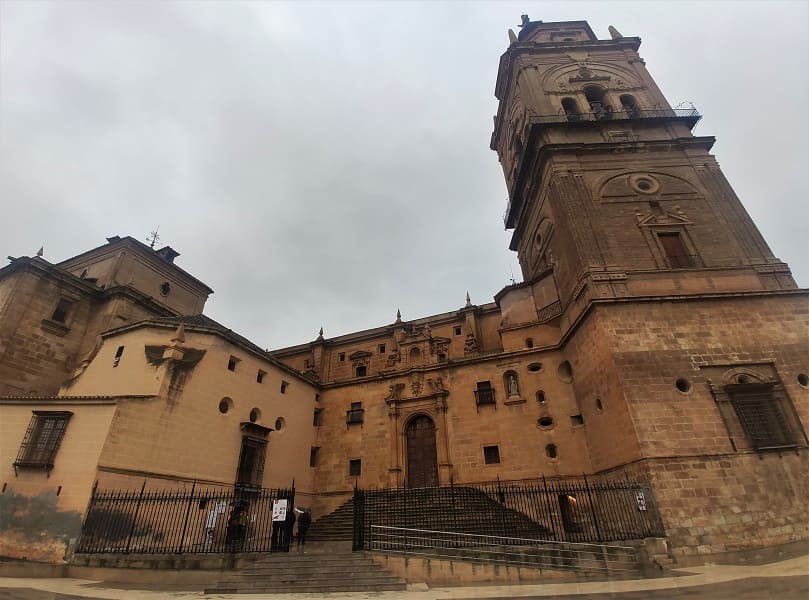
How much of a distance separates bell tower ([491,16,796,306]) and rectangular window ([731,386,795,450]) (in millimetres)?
4289

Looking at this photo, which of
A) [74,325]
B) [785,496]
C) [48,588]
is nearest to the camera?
[48,588]

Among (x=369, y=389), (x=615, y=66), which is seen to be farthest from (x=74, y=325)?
(x=615, y=66)

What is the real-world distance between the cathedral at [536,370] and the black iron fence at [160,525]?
49cm

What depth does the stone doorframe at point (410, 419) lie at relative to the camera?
20.8 metres

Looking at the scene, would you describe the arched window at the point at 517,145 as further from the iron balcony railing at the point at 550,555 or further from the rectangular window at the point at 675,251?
the iron balcony railing at the point at 550,555

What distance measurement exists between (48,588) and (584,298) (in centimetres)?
1903

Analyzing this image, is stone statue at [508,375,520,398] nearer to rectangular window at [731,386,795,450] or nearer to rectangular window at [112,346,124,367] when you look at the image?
rectangular window at [731,386,795,450]

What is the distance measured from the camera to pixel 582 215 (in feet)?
61.5

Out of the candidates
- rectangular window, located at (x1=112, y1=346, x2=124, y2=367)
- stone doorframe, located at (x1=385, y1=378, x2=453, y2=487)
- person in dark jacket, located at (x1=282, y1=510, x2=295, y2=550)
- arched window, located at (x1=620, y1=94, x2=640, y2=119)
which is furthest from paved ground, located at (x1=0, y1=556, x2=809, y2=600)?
arched window, located at (x1=620, y1=94, x2=640, y2=119)

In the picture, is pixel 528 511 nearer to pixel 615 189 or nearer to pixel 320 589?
pixel 320 589

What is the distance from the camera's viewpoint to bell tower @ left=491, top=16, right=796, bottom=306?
1661cm

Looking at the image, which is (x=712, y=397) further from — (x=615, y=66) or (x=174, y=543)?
(x=615, y=66)

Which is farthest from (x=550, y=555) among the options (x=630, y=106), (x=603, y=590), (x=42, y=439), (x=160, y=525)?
(x=630, y=106)

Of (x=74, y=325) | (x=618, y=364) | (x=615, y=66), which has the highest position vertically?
(x=615, y=66)
